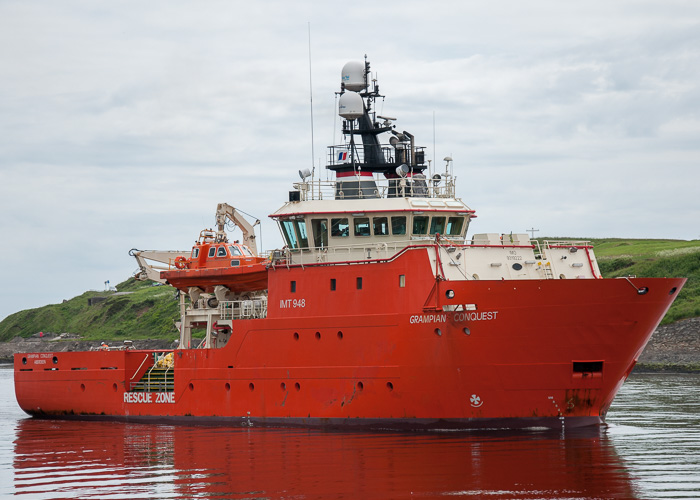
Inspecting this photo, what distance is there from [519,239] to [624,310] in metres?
3.88

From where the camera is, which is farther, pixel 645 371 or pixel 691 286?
pixel 691 286

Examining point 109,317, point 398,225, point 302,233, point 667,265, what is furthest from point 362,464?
point 109,317

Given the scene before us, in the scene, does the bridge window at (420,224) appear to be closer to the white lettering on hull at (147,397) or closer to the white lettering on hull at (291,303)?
the white lettering on hull at (291,303)

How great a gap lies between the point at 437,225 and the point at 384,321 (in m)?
3.65

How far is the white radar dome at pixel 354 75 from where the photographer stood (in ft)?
91.8

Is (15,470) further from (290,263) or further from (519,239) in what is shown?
(519,239)

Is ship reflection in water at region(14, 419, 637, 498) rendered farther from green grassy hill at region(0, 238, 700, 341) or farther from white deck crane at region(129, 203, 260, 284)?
green grassy hill at region(0, 238, 700, 341)

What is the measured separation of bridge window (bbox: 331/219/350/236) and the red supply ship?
0.03 meters

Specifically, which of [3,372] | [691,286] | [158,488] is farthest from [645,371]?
[3,372]

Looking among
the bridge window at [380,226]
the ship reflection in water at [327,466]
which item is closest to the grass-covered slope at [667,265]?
the bridge window at [380,226]

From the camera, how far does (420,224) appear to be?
25109 mm

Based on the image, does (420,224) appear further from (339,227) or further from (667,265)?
(667,265)

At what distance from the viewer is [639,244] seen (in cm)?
7300

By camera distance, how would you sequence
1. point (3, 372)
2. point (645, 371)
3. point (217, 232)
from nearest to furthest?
point (217, 232), point (645, 371), point (3, 372)
